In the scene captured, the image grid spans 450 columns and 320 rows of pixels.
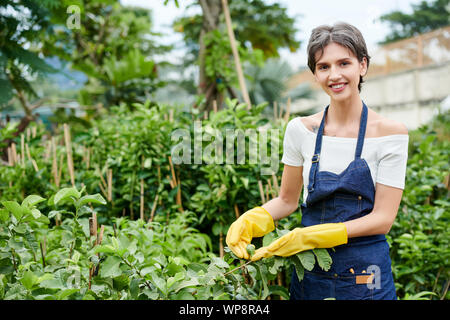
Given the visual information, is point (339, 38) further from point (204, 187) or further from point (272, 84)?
point (272, 84)

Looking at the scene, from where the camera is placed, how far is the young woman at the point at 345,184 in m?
1.13

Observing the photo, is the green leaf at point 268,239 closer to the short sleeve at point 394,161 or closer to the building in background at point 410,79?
the short sleeve at point 394,161

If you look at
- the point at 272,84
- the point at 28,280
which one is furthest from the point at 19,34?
the point at 272,84

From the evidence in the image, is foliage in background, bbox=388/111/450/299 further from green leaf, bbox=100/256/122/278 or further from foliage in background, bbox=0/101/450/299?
green leaf, bbox=100/256/122/278

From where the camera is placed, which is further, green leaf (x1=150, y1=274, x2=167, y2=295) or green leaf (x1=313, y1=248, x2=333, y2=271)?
green leaf (x1=313, y1=248, x2=333, y2=271)

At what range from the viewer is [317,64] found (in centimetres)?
120

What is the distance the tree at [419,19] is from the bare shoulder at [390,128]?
17.3m

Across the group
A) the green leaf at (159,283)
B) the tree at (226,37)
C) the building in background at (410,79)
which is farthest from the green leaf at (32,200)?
the building in background at (410,79)

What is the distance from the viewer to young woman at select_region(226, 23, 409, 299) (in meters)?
1.13

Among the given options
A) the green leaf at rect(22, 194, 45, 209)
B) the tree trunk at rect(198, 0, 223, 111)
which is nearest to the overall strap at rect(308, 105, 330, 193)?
the green leaf at rect(22, 194, 45, 209)

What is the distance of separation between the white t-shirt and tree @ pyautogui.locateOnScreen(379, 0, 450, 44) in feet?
56.7

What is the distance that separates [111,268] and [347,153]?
2.49 feet

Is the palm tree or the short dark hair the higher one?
the palm tree
